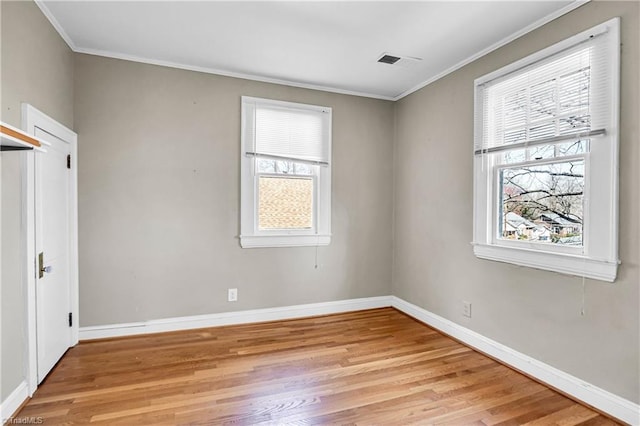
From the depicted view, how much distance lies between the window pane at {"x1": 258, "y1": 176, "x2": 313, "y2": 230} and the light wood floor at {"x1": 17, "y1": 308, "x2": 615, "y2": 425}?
122 centimetres

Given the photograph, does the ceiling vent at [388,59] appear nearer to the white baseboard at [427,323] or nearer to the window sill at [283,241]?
the window sill at [283,241]

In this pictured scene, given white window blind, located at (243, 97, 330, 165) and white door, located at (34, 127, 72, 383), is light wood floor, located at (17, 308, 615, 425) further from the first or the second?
white window blind, located at (243, 97, 330, 165)

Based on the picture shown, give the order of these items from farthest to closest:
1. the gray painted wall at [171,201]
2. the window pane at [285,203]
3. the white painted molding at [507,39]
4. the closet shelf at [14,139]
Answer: the window pane at [285,203] → the gray painted wall at [171,201] → the white painted molding at [507,39] → the closet shelf at [14,139]

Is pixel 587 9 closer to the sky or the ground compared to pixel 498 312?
closer to the sky

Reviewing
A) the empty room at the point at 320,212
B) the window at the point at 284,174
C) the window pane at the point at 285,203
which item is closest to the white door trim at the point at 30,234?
the empty room at the point at 320,212

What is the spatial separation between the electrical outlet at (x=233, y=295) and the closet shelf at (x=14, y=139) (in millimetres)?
2251

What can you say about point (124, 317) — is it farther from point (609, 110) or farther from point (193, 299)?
point (609, 110)

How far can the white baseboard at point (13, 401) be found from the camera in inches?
76.0

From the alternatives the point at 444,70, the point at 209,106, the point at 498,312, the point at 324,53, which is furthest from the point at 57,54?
the point at 498,312

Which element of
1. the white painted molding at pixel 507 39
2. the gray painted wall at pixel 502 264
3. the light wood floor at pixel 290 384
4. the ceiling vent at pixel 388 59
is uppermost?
the ceiling vent at pixel 388 59

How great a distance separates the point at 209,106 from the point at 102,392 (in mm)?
2681

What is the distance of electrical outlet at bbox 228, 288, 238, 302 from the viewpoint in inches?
141

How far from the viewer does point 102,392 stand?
230cm

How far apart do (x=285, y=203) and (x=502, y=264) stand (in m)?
2.27
